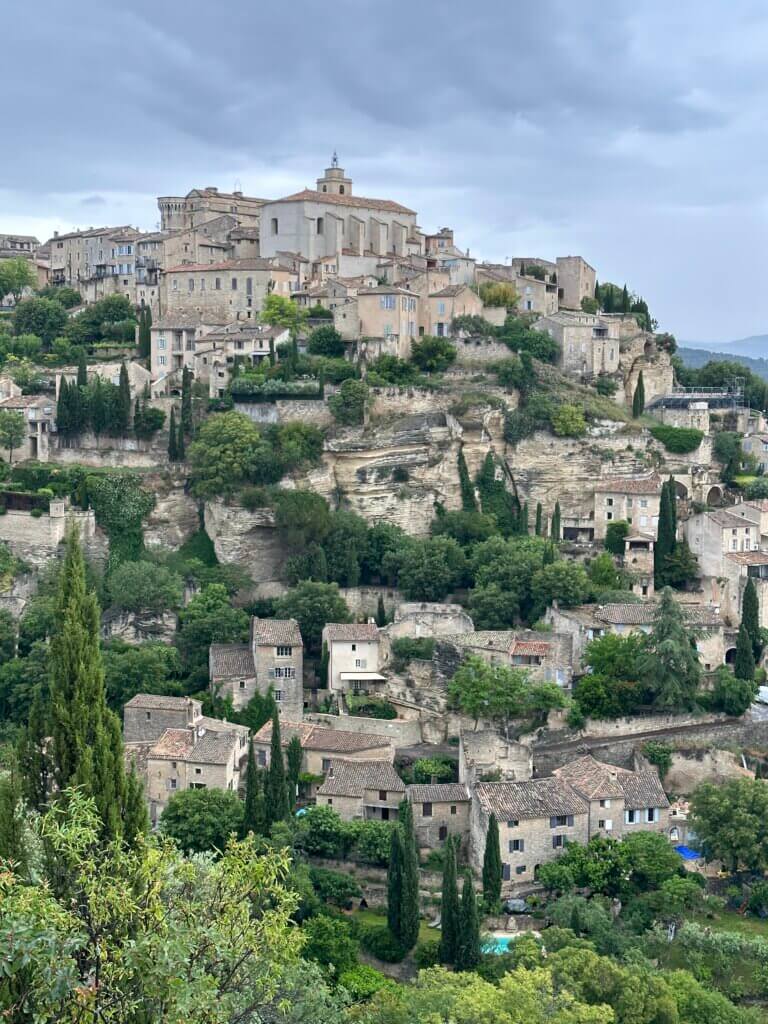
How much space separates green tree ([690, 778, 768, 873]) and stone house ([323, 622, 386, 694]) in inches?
544

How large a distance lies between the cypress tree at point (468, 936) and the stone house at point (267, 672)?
15.1m

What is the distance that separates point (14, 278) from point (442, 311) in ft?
103

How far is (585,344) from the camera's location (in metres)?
66.2

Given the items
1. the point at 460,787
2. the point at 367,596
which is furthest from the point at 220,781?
the point at 367,596

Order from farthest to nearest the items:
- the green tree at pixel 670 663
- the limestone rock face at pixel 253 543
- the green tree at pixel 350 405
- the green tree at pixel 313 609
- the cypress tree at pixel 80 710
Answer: the green tree at pixel 350 405 → the limestone rock face at pixel 253 543 → the green tree at pixel 313 609 → the green tree at pixel 670 663 → the cypress tree at pixel 80 710

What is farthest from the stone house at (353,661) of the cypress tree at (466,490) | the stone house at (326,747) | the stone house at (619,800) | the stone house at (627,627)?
the cypress tree at (466,490)

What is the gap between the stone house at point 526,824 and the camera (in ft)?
131

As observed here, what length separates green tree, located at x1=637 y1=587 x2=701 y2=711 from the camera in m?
46.6

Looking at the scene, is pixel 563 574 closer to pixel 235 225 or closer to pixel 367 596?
pixel 367 596

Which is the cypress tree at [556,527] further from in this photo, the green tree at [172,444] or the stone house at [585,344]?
the green tree at [172,444]

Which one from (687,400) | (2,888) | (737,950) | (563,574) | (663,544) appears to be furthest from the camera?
(687,400)

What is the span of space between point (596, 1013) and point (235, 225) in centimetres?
5855

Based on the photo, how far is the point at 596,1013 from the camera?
27.8 m

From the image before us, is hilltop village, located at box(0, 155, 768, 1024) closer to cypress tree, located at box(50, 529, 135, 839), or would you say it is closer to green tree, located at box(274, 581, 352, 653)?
green tree, located at box(274, 581, 352, 653)
